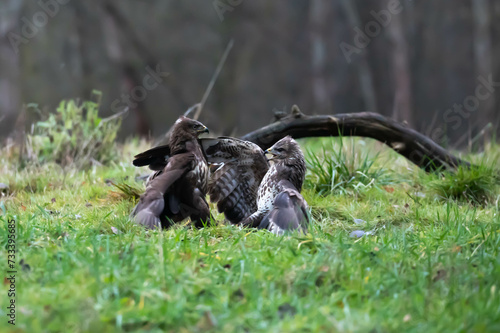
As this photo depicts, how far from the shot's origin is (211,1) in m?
26.6

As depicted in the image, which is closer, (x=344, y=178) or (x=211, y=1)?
(x=344, y=178)

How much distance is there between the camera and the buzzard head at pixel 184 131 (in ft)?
15.9

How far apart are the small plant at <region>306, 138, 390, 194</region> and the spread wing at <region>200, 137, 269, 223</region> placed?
91 centimetres

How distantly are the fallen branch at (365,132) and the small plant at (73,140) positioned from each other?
96.2 inches

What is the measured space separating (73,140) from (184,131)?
2.85 metres

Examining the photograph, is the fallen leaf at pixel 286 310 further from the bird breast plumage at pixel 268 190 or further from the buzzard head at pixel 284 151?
the buzzard head at pixel 284 151

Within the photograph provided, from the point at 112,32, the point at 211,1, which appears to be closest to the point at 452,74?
the point at 211,1

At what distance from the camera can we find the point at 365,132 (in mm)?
6258

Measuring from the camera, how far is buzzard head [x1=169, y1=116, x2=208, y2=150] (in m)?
4.84

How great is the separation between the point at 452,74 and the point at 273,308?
1143 inches

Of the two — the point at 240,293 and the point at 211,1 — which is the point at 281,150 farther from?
the point at 211,1

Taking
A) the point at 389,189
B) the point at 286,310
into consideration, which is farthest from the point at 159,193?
the point at 389,189

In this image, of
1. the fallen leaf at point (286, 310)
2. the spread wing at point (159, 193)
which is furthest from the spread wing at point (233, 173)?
the fallen leaf at point (286, 310)

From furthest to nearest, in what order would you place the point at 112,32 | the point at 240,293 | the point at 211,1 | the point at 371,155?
the point at 211,1
the point at 112,32
the point at 371,155
the point at 240,293
